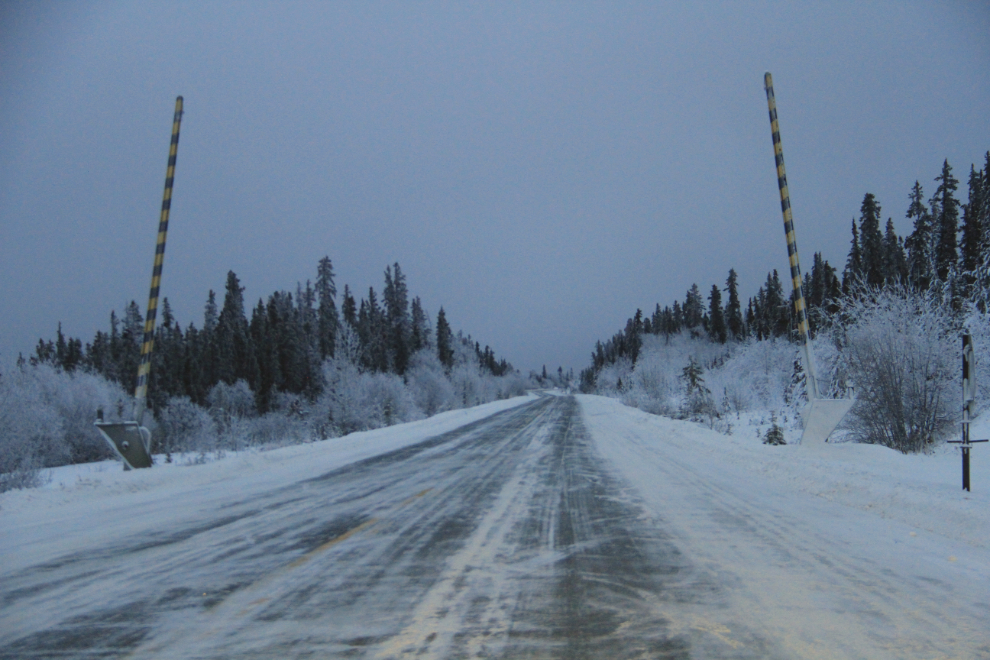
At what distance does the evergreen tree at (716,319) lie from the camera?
334 feet

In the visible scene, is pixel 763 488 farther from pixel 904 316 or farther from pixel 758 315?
pixel 758 315

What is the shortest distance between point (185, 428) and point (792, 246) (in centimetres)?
3951

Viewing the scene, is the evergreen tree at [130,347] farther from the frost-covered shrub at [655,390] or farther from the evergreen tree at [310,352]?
the frost-covered shrub at [655,390]

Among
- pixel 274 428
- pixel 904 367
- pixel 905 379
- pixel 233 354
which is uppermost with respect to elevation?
pixel 233 354

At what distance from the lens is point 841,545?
5.23m

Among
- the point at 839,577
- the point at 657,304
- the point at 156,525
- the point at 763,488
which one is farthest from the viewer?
the point at 657,304

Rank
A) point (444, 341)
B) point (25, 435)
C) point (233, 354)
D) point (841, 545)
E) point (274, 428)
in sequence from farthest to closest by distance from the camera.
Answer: point (444, 341) → point (233, 354) → point (274, 428) → point (25, 435) → point (841, 545)

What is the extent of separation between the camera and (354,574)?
4516mm

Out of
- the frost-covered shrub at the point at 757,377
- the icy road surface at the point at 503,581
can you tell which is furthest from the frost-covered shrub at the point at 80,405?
the frost-covered shrub at the point at 757,377

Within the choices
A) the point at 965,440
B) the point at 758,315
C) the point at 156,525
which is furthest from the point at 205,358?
the point at 758,315

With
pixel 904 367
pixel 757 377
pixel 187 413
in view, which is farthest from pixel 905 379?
pixel 187 413

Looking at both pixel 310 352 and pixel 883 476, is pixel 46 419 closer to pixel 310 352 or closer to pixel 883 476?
pixel 883 476

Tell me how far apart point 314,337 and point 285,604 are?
79.1 meters

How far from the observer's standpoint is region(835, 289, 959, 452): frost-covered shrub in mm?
13391
